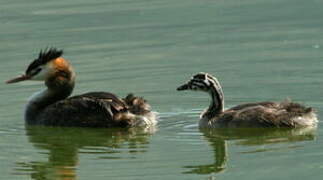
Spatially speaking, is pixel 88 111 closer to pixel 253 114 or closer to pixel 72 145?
pixel 72 145

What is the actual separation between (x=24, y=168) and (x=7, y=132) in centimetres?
214

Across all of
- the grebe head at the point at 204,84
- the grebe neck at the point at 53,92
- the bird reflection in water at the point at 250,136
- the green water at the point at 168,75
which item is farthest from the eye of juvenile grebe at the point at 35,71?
the bird reflection in water at the point at 250,136

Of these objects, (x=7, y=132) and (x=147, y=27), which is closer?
(x=7, y=132)

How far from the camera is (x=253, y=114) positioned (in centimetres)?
1444

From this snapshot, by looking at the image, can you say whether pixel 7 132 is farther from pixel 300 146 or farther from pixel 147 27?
pixel 147 27

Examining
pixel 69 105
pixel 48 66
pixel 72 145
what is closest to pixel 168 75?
pixel 48 66

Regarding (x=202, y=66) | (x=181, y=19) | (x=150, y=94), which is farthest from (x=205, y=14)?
(x=150, y=94)

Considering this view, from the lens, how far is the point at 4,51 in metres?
20.7

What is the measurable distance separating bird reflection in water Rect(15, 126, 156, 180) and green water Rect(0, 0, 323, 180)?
2cm

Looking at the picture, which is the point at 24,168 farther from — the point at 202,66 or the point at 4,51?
the point at 4,51

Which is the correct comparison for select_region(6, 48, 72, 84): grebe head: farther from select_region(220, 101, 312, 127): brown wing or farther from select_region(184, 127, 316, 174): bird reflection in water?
select_region(220, 101, 312, 127): brown wing

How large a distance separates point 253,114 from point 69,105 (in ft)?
7.83

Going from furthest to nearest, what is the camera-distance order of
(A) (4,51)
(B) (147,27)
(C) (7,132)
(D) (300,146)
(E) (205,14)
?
(E) (205,14) → (B) (147,27) → (A) (4,51) → (C) (7,132) → (D) (300,146)

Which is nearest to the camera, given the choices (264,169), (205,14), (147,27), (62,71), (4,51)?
(264,169)
